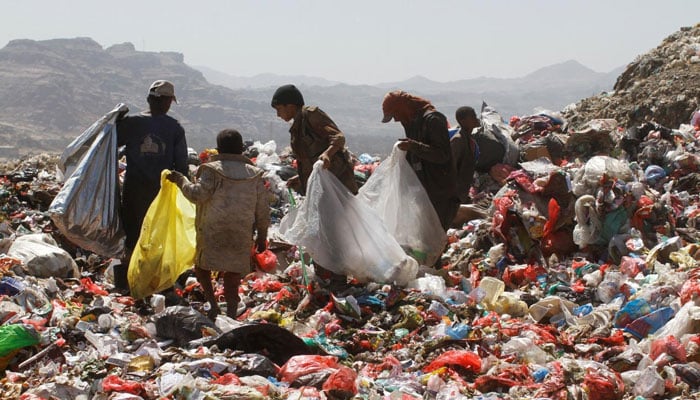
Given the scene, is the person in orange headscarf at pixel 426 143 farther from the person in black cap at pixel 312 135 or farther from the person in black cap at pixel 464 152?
the person in black cap at pixel 312 135

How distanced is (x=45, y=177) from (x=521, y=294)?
549cm

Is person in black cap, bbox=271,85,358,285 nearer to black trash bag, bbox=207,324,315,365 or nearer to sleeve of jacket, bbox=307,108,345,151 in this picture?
sleeve of jacket, bbox=307,108,345,151

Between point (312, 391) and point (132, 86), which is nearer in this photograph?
point (312, 391)

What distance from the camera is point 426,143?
17.7ft

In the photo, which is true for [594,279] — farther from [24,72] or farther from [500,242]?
[24,72]

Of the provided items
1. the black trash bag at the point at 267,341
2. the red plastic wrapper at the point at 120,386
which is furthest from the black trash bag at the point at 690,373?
the red plastic wrapper at the point at 120,386

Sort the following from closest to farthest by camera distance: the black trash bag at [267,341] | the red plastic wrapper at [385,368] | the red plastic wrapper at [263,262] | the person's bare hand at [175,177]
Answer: the black trash bag at [267,341]
the red plastic wrapper at [385,368]
the person's bare hand at [175,177]
the red plastic wrapper at [263,262]

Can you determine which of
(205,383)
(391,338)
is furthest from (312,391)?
(391,338)

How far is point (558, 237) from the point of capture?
21.0 ft

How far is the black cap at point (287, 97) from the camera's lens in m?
5.04

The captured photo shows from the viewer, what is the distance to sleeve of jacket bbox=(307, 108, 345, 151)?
502 centimetres

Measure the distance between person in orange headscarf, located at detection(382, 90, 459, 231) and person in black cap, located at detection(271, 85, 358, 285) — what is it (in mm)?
499

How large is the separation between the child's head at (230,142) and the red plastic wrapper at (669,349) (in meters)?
2.70

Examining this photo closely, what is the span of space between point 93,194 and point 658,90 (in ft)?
29.4
